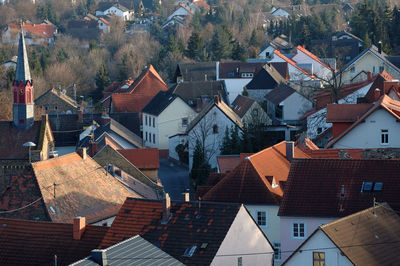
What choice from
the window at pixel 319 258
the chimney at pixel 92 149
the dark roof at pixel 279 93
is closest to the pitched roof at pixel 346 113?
the chimney at pixel 92 149

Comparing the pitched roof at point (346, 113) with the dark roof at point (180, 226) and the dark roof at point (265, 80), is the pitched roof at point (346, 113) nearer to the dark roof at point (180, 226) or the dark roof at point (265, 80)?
the dark roof at point (180, 226)

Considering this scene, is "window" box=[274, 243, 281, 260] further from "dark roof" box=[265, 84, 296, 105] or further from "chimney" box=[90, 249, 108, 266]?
"dark roof" box=[265, 84, 296, 105]

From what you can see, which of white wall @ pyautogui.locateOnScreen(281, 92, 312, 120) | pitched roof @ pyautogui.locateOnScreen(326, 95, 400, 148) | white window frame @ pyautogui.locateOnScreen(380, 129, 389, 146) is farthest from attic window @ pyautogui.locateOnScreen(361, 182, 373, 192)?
white wall @ pyautogui.locateOnScreen(281, 92, 312, 120)

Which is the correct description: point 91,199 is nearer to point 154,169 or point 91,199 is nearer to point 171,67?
point 154,169

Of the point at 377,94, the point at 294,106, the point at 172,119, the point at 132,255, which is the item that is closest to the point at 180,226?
the point at 132,255

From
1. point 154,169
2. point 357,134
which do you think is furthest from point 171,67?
point 357,134
